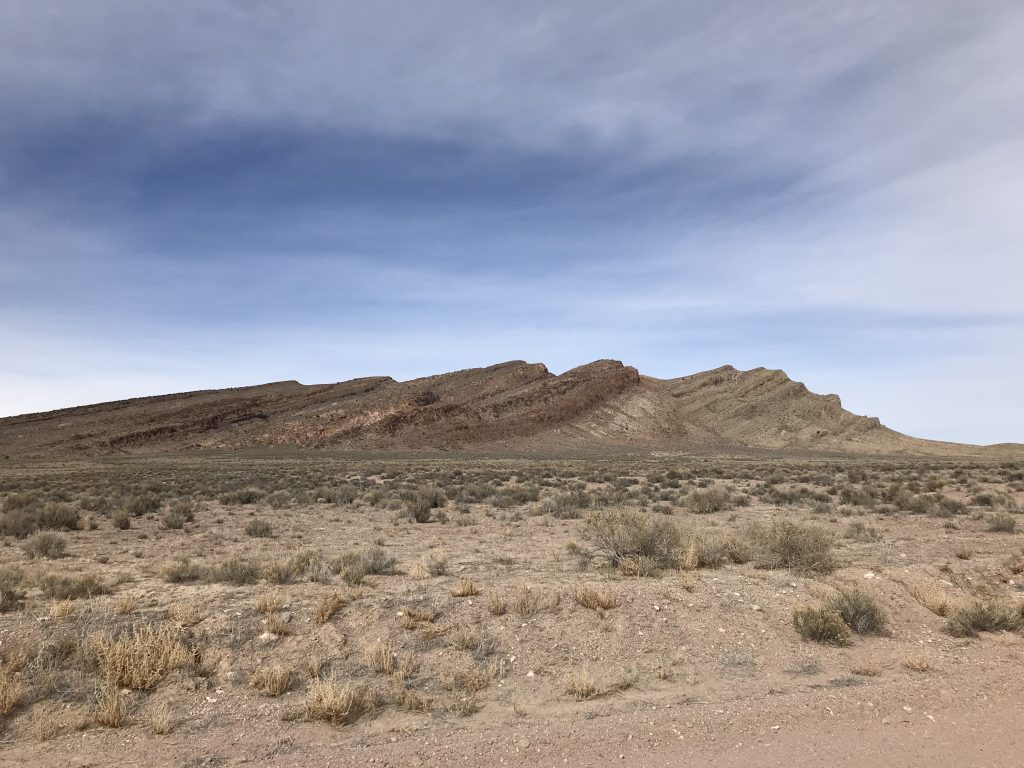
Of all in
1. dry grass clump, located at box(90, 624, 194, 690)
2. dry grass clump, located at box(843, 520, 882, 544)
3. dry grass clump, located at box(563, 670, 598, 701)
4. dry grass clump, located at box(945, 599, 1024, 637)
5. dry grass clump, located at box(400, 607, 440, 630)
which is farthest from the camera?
dry grass clump, located at box(843, 520, 882, 544)

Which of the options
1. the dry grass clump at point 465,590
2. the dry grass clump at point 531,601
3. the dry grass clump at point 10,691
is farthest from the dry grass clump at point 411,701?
the dry grass clump at point 10,691

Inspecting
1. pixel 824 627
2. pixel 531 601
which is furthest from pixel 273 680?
pixel 824 627

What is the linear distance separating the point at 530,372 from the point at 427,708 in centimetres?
9920

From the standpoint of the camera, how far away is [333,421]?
87.5 m

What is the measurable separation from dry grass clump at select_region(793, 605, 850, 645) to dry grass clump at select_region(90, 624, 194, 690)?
269 inches

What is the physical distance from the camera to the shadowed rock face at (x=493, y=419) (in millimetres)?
83812

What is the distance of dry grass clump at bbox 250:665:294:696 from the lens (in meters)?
6.69

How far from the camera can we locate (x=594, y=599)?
8.81m

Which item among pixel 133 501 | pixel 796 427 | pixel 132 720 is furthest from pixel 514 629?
pixel 796 427

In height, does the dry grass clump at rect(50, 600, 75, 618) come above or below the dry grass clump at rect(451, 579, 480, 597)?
above

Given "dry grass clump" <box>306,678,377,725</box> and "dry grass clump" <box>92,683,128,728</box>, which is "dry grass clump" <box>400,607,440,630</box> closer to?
"dry grass clump" <box>306,678,377,725</box>

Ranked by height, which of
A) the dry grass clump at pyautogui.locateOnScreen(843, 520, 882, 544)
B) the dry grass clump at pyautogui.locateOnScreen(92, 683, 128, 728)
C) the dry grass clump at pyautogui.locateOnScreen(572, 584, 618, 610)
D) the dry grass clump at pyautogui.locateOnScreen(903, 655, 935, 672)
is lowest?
the dry grass clump at pyautogui.locateOnScreen(903, 655, 935, 672)

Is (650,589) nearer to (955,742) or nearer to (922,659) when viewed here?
(922,659)

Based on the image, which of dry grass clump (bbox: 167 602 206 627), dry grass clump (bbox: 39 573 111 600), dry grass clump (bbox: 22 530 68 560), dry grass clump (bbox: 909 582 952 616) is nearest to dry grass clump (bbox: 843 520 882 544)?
dry grass clump (bbox: 909 582 952 616)
